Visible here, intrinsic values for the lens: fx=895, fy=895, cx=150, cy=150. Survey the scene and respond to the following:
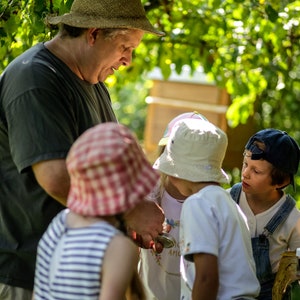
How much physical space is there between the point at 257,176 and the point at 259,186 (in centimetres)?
5

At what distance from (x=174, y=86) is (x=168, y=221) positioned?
571cm

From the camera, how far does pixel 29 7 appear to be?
4.64m

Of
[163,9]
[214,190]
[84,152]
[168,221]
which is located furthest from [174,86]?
[84,152]

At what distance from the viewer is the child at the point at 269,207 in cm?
409

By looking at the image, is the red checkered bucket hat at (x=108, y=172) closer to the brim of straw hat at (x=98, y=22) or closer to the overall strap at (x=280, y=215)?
the brim of straw hat at (x=98, y=22)

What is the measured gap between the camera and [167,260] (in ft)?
13.4

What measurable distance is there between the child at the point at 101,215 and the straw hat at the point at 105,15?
1169 mm

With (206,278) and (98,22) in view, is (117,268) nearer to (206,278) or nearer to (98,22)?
(206,278)

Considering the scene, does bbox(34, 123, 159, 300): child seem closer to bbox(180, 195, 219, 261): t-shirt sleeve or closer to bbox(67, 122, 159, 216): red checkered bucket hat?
bbox(67, 122, 159, 216): red checkered bucket hat

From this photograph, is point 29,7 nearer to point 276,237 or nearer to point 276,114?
point 276,237

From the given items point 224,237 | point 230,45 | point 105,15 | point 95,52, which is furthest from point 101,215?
point 230,45

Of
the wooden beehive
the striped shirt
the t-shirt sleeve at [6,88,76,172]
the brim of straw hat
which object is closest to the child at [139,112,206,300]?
the brim of straw hat

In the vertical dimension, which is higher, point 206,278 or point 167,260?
point 206,278

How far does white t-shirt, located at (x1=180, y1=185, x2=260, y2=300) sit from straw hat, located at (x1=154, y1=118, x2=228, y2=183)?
12 cm
